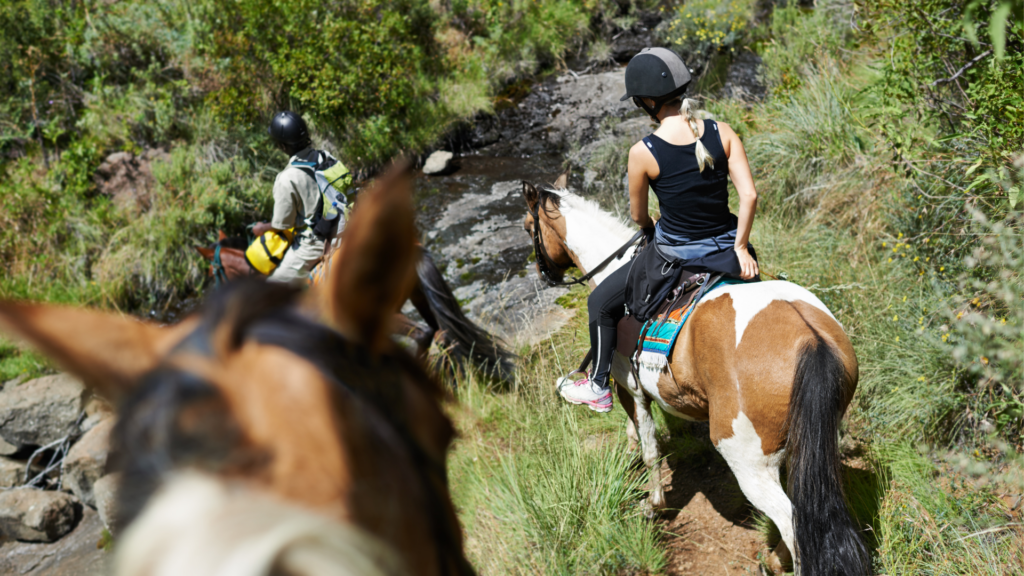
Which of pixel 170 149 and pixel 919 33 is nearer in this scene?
pixel 919 33

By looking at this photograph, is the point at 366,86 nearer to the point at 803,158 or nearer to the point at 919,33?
the point at 803,158

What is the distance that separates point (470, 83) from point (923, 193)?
32.3 feet

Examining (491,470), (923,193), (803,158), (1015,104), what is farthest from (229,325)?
(803,158)

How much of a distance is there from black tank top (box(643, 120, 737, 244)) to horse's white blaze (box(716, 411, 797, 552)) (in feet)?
3.33

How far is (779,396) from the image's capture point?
2523mm

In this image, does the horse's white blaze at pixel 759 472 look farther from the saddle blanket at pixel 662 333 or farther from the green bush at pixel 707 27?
the green bush at pixel 707 27

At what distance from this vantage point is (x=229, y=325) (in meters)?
0.79

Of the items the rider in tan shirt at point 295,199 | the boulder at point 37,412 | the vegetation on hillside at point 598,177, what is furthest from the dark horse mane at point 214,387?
the boulder at point 37,412

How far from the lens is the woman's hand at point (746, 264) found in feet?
9.70

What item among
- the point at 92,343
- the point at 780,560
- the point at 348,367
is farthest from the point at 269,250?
the point at 348,367

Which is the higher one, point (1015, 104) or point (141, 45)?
point (141, 45)

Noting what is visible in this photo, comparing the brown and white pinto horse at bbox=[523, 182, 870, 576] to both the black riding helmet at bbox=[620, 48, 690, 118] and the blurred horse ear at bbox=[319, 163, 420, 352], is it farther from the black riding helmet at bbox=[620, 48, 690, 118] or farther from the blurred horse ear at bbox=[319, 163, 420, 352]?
the blurred horse ear at bbox=[319, 163, 420, 352]

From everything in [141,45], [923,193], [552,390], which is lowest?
[552,390]

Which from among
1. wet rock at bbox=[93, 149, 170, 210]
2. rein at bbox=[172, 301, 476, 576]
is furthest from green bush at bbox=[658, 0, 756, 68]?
rein at bbox=[172, 301, 476, 576]
